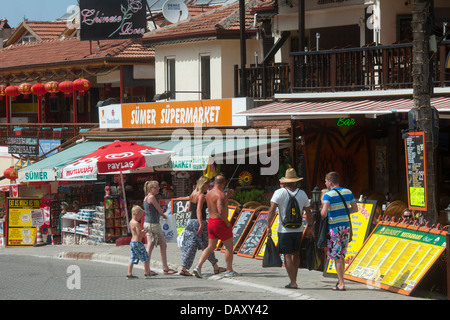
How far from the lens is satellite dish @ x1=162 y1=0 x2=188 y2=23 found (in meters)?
30.0

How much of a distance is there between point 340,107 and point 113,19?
1495 cm

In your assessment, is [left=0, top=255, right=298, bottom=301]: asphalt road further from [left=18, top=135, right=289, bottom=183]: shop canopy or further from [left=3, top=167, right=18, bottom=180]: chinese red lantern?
[left=3, top=167, right=18, bottom=180]: chinese red lantern

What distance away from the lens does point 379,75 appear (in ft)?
62.4

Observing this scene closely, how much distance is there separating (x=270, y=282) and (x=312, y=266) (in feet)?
2.49

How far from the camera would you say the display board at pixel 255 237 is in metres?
17.1

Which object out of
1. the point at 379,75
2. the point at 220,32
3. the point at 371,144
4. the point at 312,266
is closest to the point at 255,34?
the point at 220,32

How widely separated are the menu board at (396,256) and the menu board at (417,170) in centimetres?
61

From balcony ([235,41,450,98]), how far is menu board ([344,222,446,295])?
16.9 feet

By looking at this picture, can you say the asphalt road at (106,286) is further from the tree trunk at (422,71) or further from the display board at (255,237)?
the tree trunk at (422,71)

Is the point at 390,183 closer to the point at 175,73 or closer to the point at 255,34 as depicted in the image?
the point at 255,34

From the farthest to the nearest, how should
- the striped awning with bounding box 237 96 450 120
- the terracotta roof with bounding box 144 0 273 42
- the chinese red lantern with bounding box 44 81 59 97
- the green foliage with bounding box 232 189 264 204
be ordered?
the chinese red lantern with bounding box 44 81 59 97 → the terracotta roof with bounding box 144 0 273 42 → the green foliage with bounding box 232 189 264 204 → the striped awning with bounding box 237 96 450 120

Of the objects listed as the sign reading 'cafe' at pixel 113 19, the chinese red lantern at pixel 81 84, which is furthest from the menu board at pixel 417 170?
the chinese red lantern at pixel 81 84

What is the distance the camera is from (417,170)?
1399cm

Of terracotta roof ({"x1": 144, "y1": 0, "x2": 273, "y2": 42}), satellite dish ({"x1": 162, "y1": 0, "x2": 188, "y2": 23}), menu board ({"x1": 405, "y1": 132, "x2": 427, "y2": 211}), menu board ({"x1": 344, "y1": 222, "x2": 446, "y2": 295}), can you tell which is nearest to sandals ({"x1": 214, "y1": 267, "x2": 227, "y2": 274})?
menu board ({"x1": 344, "y1": 222, "x2": 446, "y2": 295})
